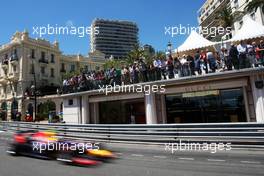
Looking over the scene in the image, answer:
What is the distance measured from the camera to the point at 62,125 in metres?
17.9

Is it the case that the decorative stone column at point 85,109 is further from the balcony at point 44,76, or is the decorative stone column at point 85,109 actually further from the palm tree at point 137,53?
the balcony at point 44,76

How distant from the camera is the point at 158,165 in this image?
9.08m

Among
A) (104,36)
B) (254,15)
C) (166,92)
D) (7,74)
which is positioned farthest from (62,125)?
Result: (104,36)

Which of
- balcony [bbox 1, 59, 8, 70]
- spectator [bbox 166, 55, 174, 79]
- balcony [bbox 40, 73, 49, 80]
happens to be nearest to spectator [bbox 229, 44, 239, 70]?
spectator [bbox 166, 55, 174, 79]

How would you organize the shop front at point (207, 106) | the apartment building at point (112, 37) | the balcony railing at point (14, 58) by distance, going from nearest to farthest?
the shop front at point (207, 106), the balcony railing at point (14, 58), the apartment building at point (112, 37)

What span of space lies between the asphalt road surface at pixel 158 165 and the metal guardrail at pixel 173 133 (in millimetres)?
721

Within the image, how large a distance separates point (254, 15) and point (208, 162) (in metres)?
34.0

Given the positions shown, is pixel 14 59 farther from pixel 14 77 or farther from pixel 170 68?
pixel 170 68

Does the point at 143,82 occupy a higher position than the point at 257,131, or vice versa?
the point at 143,82

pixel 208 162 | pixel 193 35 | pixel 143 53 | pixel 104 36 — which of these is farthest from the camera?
pixel 104 36

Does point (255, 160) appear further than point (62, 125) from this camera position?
No

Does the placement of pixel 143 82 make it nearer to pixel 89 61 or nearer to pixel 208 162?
pixel 208 162

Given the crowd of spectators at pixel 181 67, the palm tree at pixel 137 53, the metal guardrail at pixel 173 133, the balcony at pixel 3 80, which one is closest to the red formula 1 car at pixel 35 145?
the metal guardrail at pixel 173 133

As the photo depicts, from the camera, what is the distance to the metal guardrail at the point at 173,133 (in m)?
11.5
